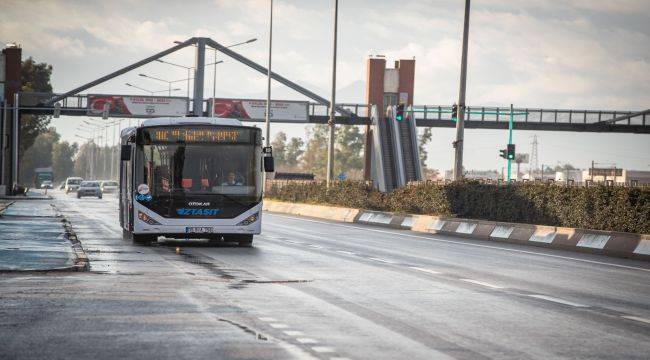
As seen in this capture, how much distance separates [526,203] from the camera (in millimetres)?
33375

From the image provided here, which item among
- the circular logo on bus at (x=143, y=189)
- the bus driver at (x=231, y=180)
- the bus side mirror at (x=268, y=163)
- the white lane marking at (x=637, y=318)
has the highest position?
the bus side mirror at (x=268, y=163)

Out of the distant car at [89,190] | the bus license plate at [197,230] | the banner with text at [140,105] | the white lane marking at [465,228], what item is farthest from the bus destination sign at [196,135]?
the banner with text at [140,105]

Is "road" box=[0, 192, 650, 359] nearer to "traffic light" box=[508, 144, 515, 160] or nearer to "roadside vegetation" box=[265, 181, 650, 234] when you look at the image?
"roadside vegetation" box=[265, 181, 650, 234]

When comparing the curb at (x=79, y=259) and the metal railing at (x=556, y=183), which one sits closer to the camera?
the curb at (x=79, y=259)

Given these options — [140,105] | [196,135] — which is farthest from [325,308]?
[140,105]

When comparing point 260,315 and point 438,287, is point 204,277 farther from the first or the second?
point 260,315

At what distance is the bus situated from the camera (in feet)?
83.0

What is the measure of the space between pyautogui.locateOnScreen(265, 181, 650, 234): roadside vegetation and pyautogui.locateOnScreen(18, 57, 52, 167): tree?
253 ft

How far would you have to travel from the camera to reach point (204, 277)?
16.8 m

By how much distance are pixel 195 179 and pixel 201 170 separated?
31cm

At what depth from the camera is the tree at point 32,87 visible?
121m

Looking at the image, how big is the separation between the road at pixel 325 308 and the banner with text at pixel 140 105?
78.8 metres

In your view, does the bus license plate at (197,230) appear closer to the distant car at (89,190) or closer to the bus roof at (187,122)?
the bus roof at (187,122)

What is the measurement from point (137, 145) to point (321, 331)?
15.9m
